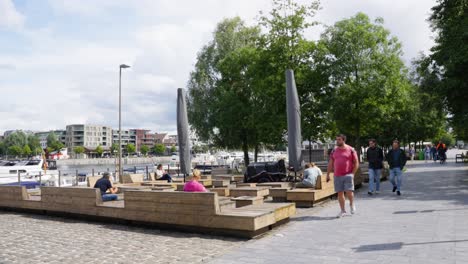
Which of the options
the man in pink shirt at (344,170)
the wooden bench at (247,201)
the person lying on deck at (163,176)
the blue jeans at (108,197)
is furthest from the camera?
the person lying on deck at (163,176)

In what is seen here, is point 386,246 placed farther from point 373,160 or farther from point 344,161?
point 373,160

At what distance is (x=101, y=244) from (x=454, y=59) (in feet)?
48.2

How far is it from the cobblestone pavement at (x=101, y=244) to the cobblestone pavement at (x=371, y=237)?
70cm

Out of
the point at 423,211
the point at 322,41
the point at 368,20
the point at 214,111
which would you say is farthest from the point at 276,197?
the point at 214,111

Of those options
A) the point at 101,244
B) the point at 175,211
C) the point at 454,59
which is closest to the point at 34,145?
the point at 454,59

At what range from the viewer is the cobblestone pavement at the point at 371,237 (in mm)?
6078

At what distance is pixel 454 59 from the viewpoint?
16.6 meters

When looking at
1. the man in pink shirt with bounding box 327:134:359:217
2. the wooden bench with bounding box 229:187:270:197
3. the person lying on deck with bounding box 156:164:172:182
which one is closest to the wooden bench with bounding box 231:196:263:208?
the wooden bench with bounding box 229:187:270:197

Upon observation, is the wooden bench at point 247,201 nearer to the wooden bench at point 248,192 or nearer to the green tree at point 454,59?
the wooden bench at point 248,192

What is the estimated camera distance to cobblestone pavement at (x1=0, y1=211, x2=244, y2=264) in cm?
668

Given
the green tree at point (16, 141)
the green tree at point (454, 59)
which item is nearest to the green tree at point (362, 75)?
the green tree at point (454, 59)

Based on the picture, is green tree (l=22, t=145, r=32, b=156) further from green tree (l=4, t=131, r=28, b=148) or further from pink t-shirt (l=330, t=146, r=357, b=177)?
pink t-shirt (l=330, t=146, r=357, b=177)

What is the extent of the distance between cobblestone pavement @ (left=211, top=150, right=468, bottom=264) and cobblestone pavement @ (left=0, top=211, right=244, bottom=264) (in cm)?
70

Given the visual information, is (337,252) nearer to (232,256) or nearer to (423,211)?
(232,256)
